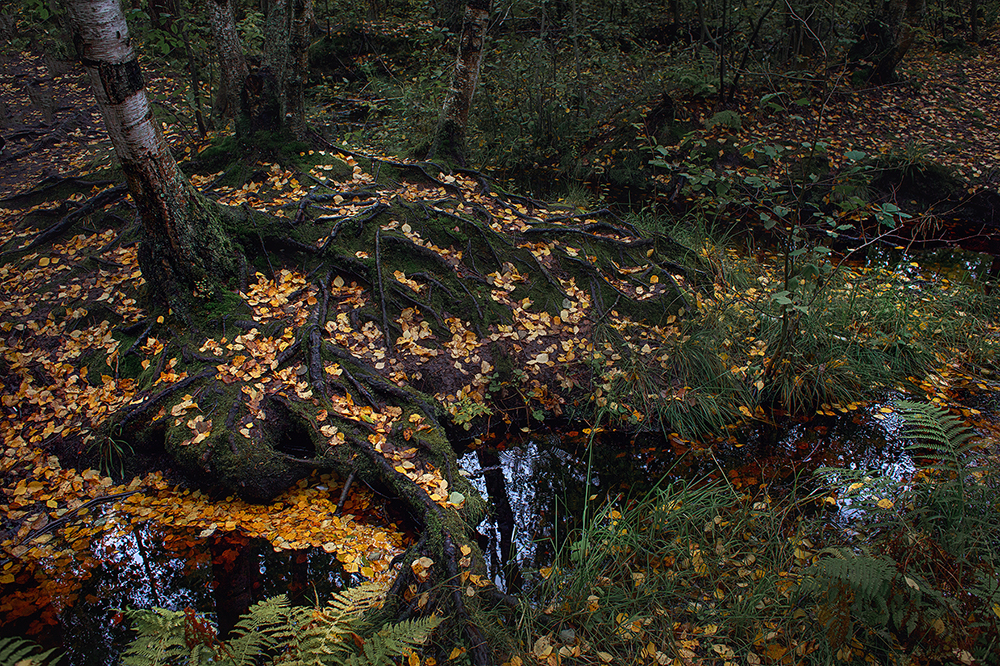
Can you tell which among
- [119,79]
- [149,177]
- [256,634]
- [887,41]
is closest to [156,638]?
[256,634]

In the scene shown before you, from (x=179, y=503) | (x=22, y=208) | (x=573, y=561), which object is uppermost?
(x=22, y=208)

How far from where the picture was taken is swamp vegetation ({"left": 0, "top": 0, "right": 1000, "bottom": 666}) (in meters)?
2.81

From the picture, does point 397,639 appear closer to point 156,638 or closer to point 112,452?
point 156,638

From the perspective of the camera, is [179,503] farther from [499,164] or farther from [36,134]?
[36,134]

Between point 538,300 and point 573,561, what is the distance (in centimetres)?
263

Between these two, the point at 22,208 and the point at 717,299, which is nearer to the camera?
the point at 717,299

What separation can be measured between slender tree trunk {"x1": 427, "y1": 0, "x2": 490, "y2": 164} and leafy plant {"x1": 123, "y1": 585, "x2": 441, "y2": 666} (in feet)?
18.0

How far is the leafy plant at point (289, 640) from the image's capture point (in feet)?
7.25

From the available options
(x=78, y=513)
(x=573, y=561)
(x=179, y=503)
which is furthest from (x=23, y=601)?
(x=573, y=561)

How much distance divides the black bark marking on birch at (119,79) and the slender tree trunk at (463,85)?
11.7 ft

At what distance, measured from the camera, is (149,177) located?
3713 mm

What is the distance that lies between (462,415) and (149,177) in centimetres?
281

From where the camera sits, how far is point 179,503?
143 inches

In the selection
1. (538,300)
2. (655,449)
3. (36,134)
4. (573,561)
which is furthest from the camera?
(36,134)
